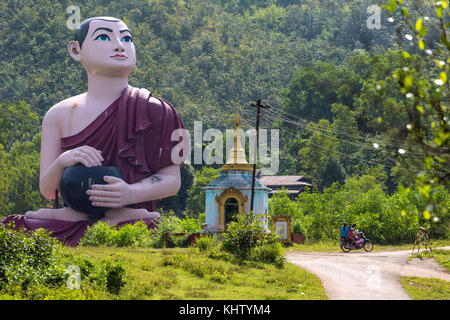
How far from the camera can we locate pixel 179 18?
75.3 m

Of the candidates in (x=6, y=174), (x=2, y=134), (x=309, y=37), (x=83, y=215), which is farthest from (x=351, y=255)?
(x=309, y=37)

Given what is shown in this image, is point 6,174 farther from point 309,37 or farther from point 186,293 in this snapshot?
point 309,37

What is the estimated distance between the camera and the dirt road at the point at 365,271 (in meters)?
13.3

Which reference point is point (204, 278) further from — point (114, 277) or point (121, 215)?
point (121, 215)

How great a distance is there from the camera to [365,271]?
1614cm

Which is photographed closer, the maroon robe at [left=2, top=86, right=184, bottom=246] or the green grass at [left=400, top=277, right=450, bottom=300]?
the green grass at [left=400, top=277, right=450, bottom=300]

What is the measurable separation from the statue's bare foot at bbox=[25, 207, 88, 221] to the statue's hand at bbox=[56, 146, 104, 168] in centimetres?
138

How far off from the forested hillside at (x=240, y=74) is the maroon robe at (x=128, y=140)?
22.6 metres

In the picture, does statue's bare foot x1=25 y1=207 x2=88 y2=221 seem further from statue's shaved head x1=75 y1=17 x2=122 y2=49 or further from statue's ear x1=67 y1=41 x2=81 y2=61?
statue's shaved head x1=75 y1=17 x2=122 y2=49

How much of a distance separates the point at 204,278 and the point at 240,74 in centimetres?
5522

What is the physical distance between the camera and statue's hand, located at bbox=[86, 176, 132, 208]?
2031 centimetres

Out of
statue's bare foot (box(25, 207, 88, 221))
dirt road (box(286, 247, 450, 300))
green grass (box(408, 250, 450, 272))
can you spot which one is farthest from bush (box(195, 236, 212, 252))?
green grass (box(408, 250, 450, 272))

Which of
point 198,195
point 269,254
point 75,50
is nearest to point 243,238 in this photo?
point 269,254
